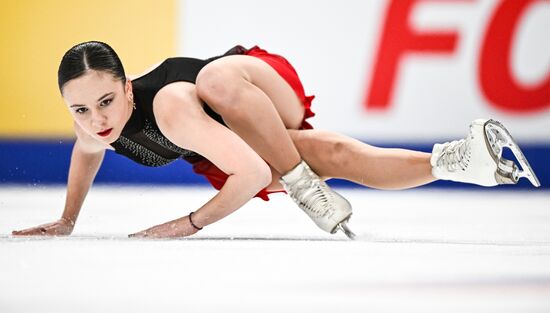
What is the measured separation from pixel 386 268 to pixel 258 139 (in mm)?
892

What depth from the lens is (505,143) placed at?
258 cm

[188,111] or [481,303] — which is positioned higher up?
[481,303]

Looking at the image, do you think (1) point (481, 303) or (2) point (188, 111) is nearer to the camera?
(1) point (481, 303)

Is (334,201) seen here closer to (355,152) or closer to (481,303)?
(355,152)

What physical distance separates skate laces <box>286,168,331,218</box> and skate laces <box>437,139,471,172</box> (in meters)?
0.34

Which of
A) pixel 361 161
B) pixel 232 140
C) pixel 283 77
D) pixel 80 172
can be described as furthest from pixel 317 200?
pixel 80 172

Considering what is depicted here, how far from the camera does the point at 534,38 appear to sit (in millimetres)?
5637

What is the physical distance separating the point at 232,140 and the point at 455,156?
0.63m

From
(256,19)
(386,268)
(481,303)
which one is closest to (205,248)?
(386,268)

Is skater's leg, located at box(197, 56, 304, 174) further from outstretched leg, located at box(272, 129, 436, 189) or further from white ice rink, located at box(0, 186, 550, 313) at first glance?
white ice rink, located at box(0, 186, 550, 313)

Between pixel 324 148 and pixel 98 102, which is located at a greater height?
pixel 98 102

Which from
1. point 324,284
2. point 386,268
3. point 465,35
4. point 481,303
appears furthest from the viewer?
point 465,35

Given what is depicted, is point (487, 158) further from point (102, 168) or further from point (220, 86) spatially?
point (102, 168)

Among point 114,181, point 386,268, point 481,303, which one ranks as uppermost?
point 481,303
